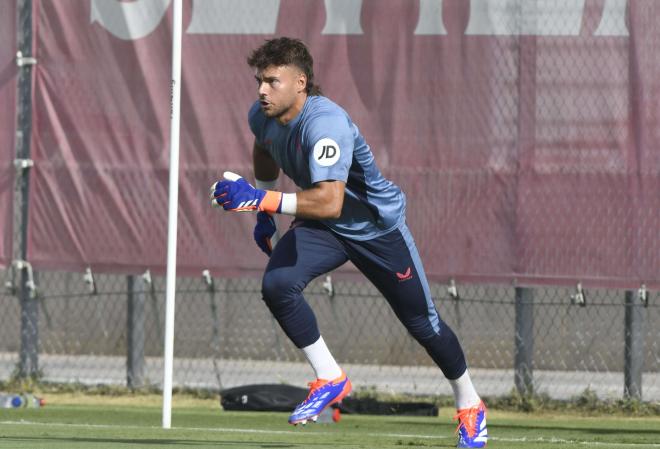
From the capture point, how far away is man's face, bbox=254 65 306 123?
6926 mm

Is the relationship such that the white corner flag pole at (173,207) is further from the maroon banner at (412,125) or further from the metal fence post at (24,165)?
the metal fence post at (24,165)

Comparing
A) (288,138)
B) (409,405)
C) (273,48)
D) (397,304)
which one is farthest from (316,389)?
(409,405)

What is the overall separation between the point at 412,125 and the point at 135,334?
279cm

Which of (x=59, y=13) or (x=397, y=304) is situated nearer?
(x=397, y=304)

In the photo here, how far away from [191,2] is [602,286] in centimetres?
372

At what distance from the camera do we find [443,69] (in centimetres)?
1033

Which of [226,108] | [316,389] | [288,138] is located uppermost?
[226,108]

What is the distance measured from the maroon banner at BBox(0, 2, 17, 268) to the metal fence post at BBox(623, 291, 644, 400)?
4.68m

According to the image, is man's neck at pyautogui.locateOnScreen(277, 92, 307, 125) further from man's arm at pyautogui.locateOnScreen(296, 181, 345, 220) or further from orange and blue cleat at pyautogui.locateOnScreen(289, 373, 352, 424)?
orange and blue cleat at pyautogui.locateOnScreen(289, 373, 352, 424)

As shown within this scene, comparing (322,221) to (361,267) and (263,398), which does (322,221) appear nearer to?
(361,267)

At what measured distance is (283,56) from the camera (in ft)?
22.9

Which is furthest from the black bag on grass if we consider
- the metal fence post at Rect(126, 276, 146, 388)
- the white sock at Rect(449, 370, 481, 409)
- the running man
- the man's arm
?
the man's arm

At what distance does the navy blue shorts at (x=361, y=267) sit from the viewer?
22.4 feet

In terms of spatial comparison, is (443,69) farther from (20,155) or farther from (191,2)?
(20,155)
